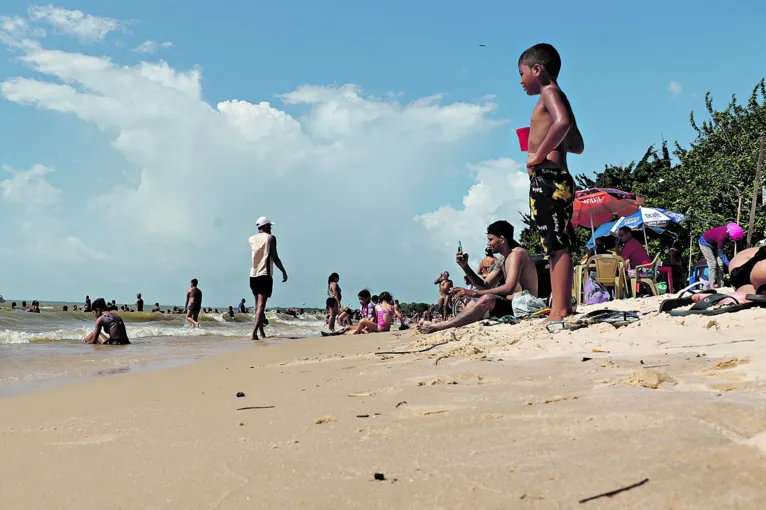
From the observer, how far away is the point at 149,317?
21750mm

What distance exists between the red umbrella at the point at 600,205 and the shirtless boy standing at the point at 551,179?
838cm

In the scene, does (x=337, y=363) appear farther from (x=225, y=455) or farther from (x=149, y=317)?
(x=149, y=317)

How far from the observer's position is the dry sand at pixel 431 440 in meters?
1.18

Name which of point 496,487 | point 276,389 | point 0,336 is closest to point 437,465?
point 496,487

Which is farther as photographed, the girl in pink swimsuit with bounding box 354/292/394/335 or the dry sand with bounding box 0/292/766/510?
the girl in pink swimsuit with bounding box 354/292/394/335

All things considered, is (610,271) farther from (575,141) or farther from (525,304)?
(575,141)

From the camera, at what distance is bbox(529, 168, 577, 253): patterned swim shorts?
178 inches

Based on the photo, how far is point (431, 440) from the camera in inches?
61.7

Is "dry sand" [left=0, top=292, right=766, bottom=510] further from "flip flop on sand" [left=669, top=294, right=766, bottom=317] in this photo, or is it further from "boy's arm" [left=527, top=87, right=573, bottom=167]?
"boy's arm" [left=527, top=87, right=573, bottom=167]

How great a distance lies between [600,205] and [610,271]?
4028 millimetres

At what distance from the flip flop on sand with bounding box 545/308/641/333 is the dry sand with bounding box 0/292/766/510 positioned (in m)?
0.97

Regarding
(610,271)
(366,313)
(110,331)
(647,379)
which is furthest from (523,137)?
(366,313)

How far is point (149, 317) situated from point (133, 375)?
1880 cm

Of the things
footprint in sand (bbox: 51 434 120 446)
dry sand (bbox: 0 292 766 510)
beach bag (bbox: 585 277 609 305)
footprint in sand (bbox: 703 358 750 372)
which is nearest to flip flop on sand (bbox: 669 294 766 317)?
dry sand (bbox: 0 292 766 510)
